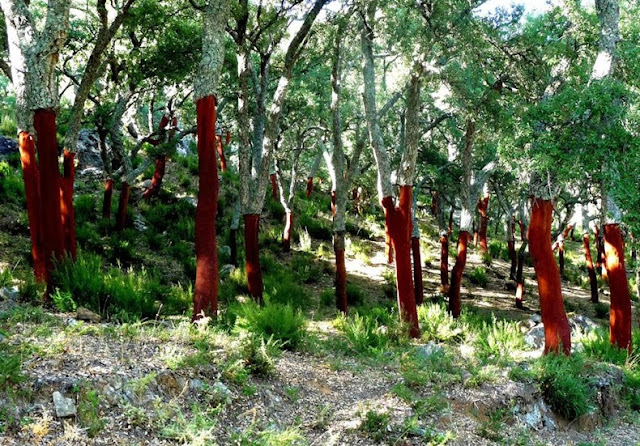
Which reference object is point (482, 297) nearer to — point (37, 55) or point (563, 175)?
point (563, 175)

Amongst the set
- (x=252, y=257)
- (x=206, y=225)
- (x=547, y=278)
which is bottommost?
(x=547, y=278)

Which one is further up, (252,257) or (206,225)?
(206,225)

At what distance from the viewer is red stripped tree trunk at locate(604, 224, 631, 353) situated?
9.16 meters

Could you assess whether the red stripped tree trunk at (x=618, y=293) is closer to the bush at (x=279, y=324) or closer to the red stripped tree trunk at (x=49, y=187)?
the bush at (x=279, y=324)

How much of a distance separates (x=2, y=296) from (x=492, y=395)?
6333 millimetres

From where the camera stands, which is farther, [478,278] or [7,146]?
[478,278]

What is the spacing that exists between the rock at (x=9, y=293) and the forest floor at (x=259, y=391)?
0.14ft

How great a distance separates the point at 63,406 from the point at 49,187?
3584 mm

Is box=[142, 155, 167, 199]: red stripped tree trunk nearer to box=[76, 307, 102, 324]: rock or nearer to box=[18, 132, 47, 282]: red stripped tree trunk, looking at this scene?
box=[18, 132, 47, 282]: red stripped tree trunk

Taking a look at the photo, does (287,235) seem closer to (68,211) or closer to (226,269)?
(226,269)

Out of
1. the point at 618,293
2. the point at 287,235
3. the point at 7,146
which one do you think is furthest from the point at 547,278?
the point at 7,146

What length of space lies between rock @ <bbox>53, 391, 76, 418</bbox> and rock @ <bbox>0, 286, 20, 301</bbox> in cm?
325

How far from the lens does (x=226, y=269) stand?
13.0 metres

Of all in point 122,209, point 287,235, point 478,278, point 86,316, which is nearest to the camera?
point 86,316
